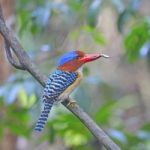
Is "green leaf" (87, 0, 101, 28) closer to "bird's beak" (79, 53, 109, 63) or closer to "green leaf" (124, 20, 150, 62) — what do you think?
"green leaf" (124, 20, 150, 62)

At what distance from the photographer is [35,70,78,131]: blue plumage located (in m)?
1.95

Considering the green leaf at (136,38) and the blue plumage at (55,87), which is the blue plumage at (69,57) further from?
the green leaf at (136,38)

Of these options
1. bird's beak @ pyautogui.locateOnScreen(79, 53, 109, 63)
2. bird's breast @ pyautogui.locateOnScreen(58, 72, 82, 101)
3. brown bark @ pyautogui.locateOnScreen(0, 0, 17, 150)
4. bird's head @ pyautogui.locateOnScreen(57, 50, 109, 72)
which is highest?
bird's beak @ pyautogui.locateOnScreen(79, 53, 109, 63)

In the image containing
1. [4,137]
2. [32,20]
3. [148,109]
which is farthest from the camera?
[148,109]

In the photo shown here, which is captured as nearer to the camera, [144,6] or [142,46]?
[142,46]

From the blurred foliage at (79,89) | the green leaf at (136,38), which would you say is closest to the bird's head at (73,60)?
the blurred foliage at (79,89)

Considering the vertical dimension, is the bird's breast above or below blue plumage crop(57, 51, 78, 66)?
below

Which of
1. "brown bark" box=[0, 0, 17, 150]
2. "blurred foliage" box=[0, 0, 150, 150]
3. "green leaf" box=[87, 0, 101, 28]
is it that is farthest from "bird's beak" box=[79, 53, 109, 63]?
"brown bark" box=[0, 0, 17, 150]

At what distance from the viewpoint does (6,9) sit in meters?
3.72

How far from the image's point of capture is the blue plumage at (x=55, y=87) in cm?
195

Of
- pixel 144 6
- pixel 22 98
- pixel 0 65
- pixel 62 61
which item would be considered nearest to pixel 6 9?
pixel 0 65

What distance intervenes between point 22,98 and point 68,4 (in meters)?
0.79

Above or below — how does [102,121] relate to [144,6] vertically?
above

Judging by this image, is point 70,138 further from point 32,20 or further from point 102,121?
point 32,20
